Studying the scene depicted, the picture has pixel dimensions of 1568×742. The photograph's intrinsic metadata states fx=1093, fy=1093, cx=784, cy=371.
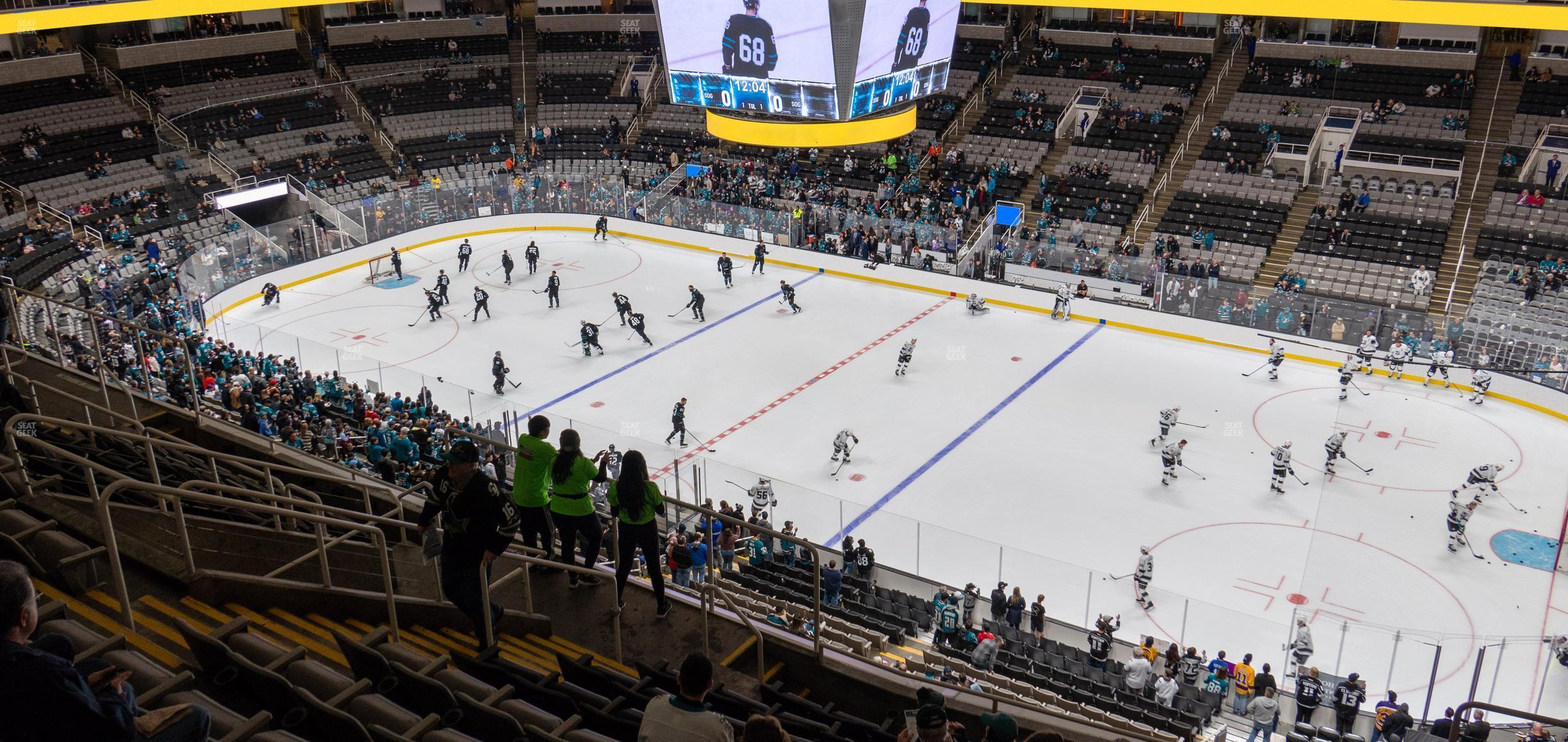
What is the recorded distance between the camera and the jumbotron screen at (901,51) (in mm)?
20266

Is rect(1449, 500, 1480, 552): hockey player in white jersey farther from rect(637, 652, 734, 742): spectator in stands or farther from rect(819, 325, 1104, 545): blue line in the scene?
rect(637, 652, 734, 742): spectator in stands

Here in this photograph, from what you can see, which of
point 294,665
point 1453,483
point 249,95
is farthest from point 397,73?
point 294,665

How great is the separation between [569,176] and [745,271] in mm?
7667

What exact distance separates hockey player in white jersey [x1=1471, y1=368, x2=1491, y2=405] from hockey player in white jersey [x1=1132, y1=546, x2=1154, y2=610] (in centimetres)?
1038

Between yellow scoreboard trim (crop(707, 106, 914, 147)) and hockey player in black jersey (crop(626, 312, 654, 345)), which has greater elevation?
yellow scoreboard trim (crop(707, 106, 914, 147))

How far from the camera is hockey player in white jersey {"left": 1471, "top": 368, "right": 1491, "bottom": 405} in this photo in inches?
849

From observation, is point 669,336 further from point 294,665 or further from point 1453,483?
point 294,665

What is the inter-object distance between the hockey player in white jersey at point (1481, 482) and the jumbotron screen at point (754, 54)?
1237cm

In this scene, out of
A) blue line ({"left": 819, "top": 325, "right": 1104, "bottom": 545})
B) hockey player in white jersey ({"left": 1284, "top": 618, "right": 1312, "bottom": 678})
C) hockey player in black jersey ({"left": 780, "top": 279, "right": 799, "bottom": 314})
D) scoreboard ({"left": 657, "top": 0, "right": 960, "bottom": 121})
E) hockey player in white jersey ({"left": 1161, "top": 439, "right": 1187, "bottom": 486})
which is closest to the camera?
hockey player in white jersey ({"left": 1284, "top": 618, "right": 1312, "bottom": 678})

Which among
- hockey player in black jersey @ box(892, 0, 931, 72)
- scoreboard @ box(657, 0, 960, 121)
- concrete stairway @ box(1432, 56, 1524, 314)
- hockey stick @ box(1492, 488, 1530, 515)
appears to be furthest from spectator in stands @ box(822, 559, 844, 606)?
concrete stairway @ box(1432, 56, 1524, 314)

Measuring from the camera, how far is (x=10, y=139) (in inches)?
1212

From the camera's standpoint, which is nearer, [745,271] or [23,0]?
[23,0]

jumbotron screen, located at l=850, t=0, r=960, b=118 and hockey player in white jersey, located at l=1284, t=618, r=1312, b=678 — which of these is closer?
hockey player in white jersey, located at l=1284, t=618, r=1312, b=678

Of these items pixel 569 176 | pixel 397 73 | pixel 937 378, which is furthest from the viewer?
pixel 397 73
